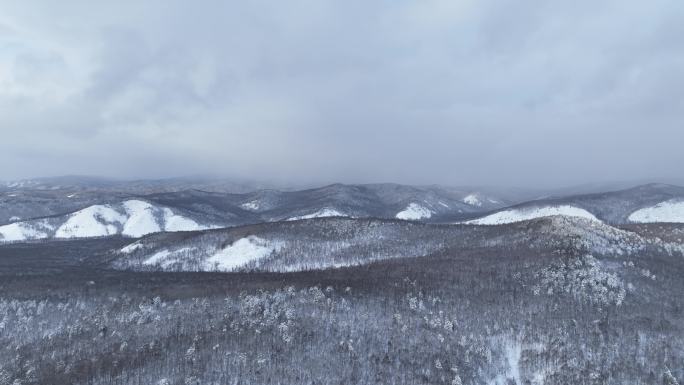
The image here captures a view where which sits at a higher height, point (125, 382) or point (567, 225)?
point (567, 225)

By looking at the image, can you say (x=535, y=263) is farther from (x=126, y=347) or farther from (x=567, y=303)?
(x=126, y=347)

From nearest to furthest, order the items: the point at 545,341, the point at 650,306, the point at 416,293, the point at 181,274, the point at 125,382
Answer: the point at 125,382 → the point at 545,341 → the point at 650,306 → the point at 416,293 → the point at 181,274

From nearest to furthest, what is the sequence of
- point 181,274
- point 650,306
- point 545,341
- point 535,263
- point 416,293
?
point 545,341, point 650,306, point 416,293, point 535,263, point 181,274

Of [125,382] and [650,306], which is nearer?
[125,382]

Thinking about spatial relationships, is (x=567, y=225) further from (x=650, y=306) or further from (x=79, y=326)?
(x=79, y=326)

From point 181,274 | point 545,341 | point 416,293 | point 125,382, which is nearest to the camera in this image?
point 125,382

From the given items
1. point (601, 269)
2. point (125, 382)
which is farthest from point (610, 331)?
point (125, 382)

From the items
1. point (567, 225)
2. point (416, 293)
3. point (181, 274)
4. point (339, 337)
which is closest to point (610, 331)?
point (416, 293)

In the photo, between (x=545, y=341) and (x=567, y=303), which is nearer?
(x=545, y=341)

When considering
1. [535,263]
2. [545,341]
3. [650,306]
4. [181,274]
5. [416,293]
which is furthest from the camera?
[181,274]
